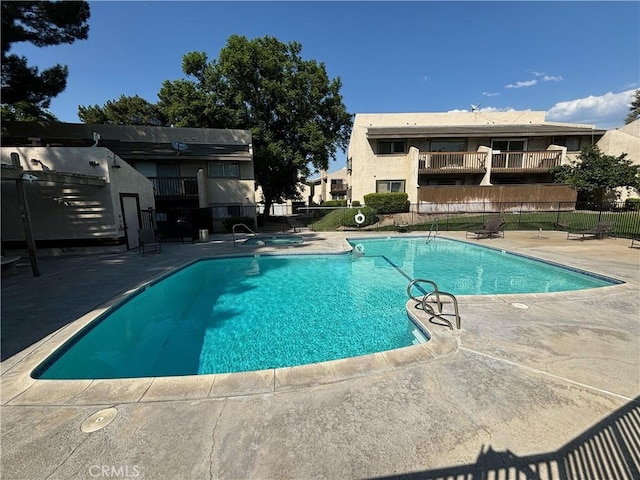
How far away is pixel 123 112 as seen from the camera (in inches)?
1277

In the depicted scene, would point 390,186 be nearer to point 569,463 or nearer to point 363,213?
point 363,213

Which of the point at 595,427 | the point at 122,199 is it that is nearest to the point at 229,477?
the point at 595,427

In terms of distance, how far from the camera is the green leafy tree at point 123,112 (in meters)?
31.7

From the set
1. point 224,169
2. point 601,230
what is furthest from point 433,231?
point 224,169

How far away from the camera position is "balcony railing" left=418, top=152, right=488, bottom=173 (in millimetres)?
19875

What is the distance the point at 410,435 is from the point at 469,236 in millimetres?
14628

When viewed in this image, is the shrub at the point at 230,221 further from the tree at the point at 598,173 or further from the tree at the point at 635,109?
the tree at the point at 635,109

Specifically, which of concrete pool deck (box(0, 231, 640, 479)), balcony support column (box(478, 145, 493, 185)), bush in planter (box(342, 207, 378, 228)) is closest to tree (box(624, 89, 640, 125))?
balcony support column (box(478, 145, 493, 185))

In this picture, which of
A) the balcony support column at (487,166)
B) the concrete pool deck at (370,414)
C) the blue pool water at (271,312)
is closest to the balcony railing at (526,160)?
the balcony support column at (487,166)

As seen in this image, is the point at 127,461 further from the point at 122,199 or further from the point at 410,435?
the point at 122,199

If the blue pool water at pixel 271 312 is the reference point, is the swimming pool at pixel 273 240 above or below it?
above

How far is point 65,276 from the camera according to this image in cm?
743

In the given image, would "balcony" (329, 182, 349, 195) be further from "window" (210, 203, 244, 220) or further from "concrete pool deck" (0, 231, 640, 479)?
"concrete pool deck" (0, 231, 640, 479)

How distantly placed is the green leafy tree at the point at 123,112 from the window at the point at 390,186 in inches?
1081
